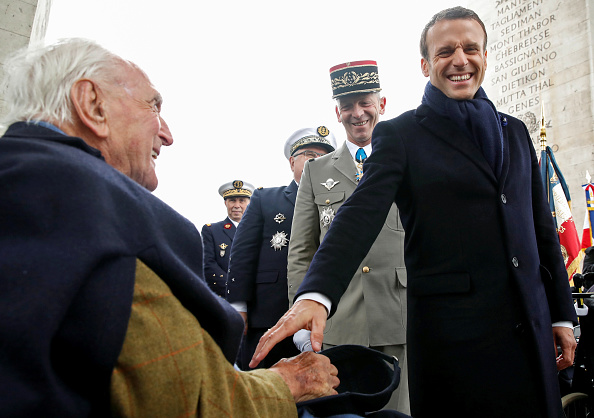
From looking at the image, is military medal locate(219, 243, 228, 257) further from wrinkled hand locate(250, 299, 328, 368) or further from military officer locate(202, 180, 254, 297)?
wrinkled hand locate(250, 299, 328, 368)

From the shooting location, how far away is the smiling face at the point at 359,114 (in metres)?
3.07

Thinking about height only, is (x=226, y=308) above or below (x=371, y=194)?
below

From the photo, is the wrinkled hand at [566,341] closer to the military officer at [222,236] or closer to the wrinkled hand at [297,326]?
the wrinkled hand at [297,326]

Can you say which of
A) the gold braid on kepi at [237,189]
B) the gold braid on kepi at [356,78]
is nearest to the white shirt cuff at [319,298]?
the gold braid on kepi at [356,78]

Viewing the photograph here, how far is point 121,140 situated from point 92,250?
2.10ft

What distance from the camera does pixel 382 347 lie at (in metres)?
2.42

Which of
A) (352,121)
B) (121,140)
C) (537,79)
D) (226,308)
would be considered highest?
(537,79)

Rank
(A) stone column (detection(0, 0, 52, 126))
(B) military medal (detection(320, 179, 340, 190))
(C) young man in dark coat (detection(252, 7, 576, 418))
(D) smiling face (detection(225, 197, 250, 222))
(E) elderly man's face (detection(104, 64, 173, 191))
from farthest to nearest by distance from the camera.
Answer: (D) smiling face (detection(225, 197, 250, 222)), (A) stone column (detection(0, 0, 52, 126)), (B) military medal (detection(320, 179, 340, 190)), (C) young man in dark coat (detection(252, 7, 576, 418)), (E) elderly man's face (detection(104, 64, 173, 191))

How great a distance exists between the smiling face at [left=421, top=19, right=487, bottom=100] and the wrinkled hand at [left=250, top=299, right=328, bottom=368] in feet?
3.66

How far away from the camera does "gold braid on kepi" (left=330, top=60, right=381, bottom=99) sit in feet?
10.3

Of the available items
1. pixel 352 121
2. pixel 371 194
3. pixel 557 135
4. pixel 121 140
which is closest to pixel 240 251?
pixel 352 121

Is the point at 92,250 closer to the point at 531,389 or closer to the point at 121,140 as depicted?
the point at 121,140

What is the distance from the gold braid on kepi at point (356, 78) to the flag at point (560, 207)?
385 centimetres

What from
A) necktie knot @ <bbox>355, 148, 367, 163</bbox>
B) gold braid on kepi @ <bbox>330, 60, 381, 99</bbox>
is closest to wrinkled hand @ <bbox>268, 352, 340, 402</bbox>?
necktie knot @ <bbox>355, 148, 367, 163</bbox>
